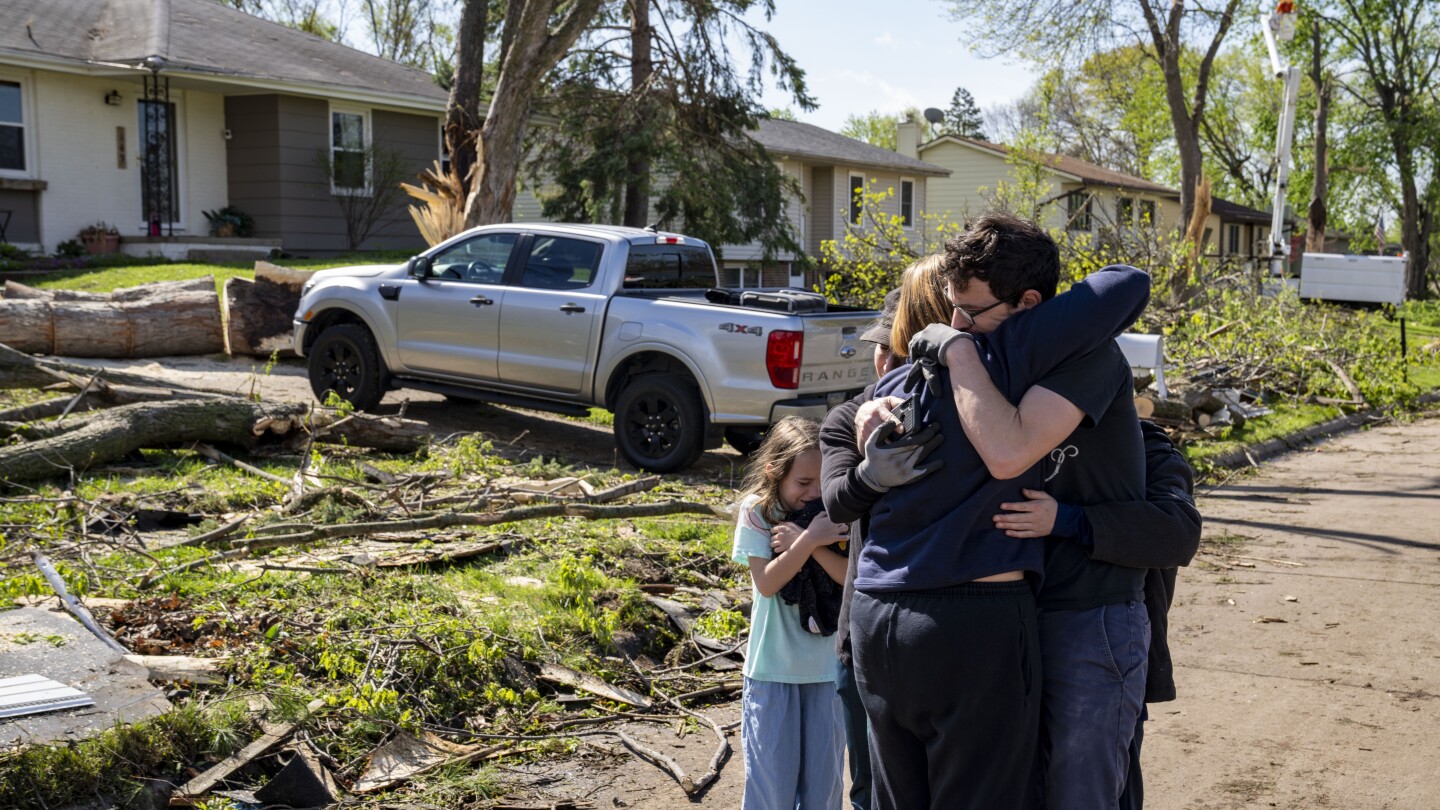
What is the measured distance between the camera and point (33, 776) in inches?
159

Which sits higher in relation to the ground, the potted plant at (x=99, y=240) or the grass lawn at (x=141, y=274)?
the potted plant at (x=99, y=240)

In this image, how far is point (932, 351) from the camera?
286cm

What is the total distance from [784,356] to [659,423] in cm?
127

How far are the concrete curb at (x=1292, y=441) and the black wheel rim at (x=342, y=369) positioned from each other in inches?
330

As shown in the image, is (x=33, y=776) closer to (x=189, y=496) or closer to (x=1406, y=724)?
(x=189, y=496)

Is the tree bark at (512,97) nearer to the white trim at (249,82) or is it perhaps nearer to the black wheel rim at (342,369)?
the black wheel rim at (342,369)

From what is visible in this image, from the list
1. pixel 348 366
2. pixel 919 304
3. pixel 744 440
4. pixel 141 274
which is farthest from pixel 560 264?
pixel 141 274

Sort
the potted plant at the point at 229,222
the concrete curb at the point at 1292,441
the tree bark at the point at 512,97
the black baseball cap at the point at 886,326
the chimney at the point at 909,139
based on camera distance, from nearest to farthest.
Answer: the black baseball cap at the point at 886,326
the concrete curb at the point at 1292,441
the tree bark at the point at 512,97
the potted plant at the point at 229,222
the chimney at the point at 909,139

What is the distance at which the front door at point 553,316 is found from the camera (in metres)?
11.1

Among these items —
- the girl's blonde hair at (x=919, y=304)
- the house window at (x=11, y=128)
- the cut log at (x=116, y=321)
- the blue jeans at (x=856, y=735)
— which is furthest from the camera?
the house window at (x=11, y=128)

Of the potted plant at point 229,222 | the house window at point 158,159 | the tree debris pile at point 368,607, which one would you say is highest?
the house window at point 158,159

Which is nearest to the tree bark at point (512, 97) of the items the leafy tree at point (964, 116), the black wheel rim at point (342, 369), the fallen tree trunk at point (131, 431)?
the black wheel rim at point (342, 369)

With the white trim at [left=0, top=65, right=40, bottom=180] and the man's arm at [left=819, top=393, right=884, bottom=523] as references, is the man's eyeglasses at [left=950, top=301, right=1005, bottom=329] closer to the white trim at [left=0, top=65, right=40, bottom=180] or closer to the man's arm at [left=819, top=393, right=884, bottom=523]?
the man's arm at [left=819, top=393, right=884, bottom=523]

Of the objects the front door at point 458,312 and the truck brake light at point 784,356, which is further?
the front door at point 458,312
